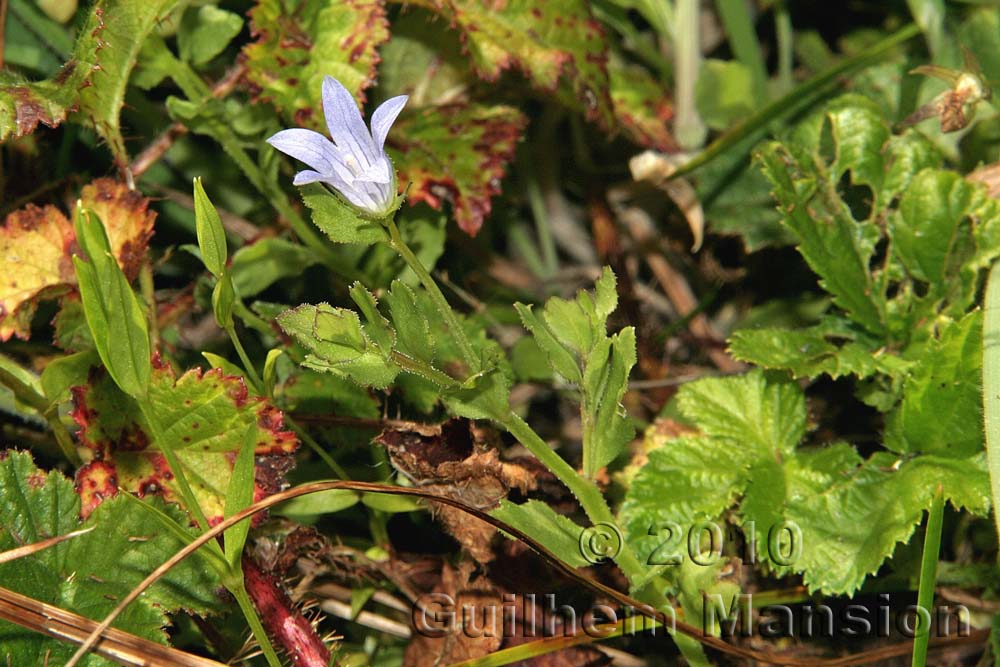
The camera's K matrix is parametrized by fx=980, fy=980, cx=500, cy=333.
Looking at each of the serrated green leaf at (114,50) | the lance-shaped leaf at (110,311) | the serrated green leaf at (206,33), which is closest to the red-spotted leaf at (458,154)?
the serrated green leaf at (206,33)

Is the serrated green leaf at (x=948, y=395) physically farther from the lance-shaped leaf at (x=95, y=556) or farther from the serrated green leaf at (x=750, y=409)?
the lance-shaped leaf at (x=95, y=556)

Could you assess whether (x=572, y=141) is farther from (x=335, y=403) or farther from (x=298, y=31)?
(x=335, y=403)

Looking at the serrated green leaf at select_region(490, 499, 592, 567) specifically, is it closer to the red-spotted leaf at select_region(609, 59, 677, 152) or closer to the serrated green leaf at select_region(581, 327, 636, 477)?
the serrated green leaf at select_region(581, 327, 636, 477)

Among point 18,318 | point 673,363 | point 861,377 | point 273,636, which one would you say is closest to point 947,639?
point 861,377

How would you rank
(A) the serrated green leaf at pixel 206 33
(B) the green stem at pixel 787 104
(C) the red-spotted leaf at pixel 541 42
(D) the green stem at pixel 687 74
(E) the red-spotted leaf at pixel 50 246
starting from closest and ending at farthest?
(E) the red-spotted leaf at pixel 50 246, (A) the serrated green leaf at pixel 206 33, (C) the red-spotted leaf at pixel 541 42, (B) the green stem at pixel 787 104, (D) the green stem at pixel 687 74

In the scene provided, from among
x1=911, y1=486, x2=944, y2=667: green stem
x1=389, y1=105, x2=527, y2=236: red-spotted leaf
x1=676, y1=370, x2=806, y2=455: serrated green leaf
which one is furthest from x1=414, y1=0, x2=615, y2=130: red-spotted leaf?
x1=911, y1=486, x2=944, y2=667: green stem

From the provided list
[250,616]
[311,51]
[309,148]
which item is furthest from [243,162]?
[250,616]
